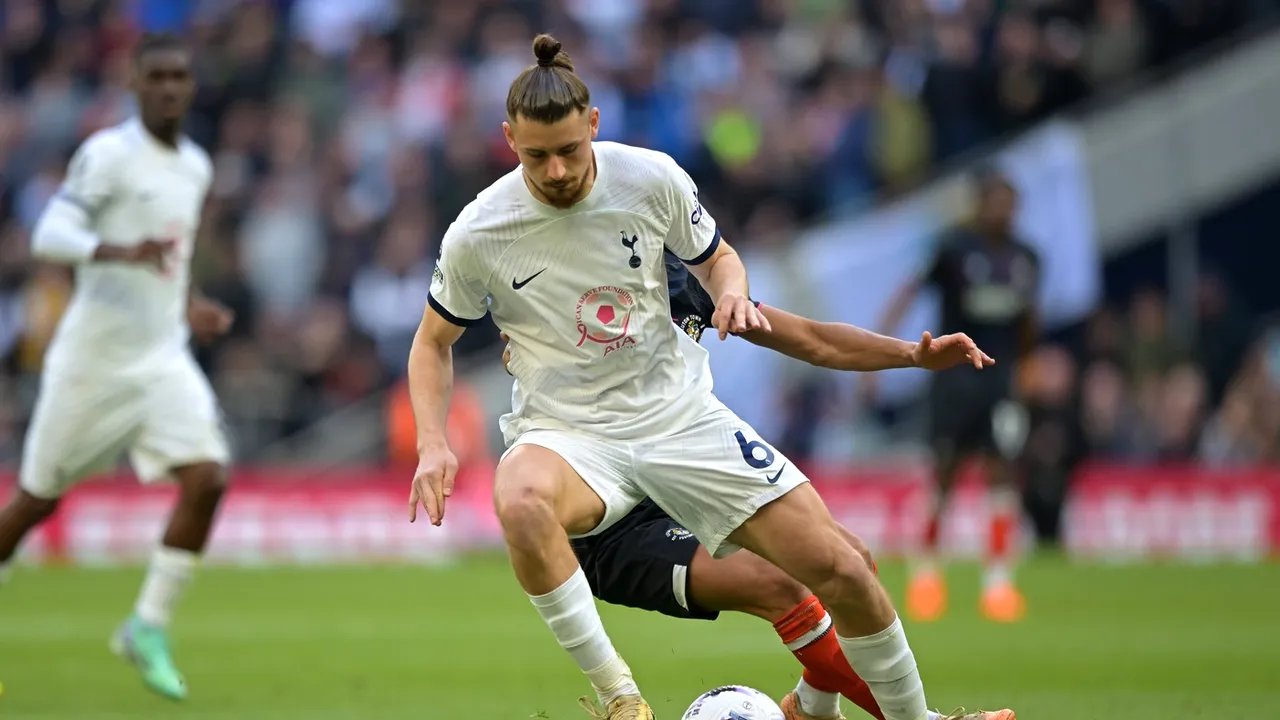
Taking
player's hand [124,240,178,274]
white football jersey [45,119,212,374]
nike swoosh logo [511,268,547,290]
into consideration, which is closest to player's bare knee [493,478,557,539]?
nike swoosh logo [511,268,547,290]

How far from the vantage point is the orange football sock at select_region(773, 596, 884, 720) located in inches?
266

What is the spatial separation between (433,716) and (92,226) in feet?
11.1

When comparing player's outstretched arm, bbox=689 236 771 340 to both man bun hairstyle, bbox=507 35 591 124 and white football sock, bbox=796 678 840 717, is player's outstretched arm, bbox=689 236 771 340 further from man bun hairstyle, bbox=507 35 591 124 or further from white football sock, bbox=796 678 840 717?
white football sock, bbox=796 678 840 717

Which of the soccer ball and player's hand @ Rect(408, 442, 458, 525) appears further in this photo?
the soccer ball

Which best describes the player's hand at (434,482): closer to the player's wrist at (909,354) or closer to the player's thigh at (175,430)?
the player's wrist at (909,354)

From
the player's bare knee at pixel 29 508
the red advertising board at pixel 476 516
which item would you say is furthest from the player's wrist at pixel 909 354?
the red advertising board at pixel 476 516

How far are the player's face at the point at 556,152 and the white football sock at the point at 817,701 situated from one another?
213cm

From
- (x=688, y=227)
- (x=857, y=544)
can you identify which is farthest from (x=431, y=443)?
(x=857, y=544)

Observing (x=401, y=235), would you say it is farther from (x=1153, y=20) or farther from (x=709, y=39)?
(x=1153, y=20)

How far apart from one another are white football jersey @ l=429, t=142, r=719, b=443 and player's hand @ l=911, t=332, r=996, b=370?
80 cm

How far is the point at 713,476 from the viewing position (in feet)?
20.5

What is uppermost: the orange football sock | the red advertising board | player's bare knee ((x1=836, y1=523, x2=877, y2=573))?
player's bare knee ((x1=836, y1=523, x2=877, y2=573))

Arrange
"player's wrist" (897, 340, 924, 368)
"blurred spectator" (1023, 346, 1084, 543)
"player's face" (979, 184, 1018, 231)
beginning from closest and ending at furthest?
"player's wrist" (897, 340, 924, 368) → "player's face" (979, 184, 1018, 231) → "blurred spectator" (1023, 346, 1084, 543)

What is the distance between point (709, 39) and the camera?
21.2 meters
